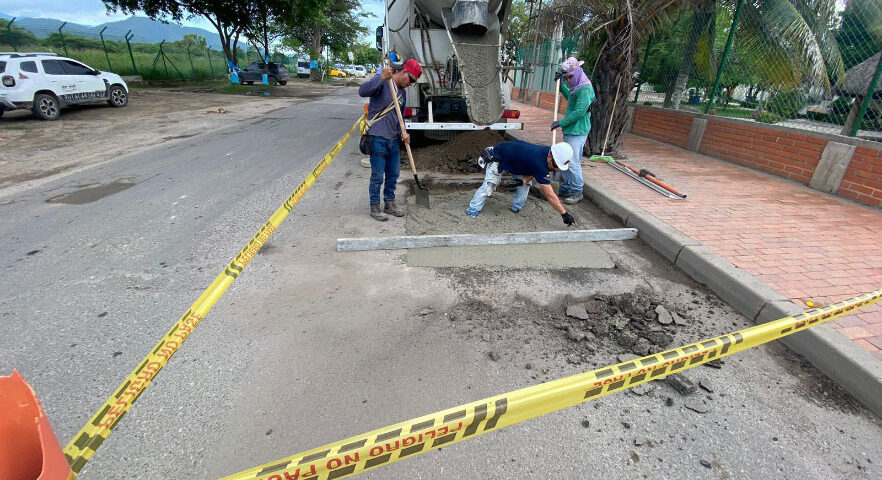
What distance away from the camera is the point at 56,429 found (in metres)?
2.05

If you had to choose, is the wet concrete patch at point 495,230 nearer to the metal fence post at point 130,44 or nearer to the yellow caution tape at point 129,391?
the yellow caution tape at point 129,391

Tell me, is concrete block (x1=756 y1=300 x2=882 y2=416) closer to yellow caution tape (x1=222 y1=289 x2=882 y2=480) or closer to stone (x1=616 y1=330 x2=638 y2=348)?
stone (x1=616 y1=330 x2=638 y2=348)

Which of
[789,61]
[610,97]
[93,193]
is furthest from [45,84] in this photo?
[789,61]

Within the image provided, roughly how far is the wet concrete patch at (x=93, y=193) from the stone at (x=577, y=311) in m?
6.12

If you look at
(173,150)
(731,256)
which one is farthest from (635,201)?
(173,150)

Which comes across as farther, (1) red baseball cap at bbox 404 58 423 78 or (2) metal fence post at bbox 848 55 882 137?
(2) metal fence post at bbox 848 55 882 137

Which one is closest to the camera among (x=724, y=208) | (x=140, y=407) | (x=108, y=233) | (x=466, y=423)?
(x=466, y=423)

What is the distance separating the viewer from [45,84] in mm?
10883

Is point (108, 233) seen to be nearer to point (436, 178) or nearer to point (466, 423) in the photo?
point (436, 178)

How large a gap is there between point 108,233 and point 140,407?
304cm

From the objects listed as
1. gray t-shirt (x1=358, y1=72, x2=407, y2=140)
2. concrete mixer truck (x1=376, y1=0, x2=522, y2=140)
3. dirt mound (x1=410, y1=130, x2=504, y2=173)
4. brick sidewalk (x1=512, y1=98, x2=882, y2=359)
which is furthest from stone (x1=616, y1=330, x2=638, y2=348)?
concrete mixer truck (x1=376, y1=0, x2=522, y2=140)

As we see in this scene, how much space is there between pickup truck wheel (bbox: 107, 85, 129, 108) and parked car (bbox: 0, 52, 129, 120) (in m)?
0.35

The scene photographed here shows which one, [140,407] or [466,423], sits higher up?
[466,423]

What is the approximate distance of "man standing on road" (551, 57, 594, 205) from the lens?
5.43m
